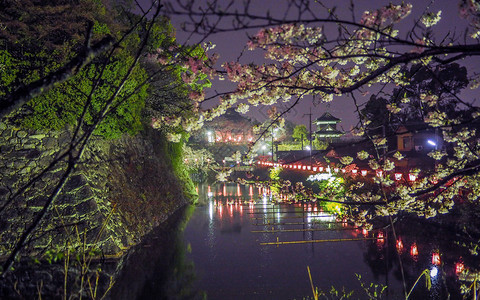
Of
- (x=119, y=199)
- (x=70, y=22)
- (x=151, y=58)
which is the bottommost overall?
(x=119, y=199)

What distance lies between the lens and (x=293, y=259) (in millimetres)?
10609

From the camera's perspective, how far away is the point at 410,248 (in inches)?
452

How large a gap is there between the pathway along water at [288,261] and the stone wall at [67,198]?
4.72 feet

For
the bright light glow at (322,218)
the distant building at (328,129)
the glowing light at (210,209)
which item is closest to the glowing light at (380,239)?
the bright light glow at (322,218)

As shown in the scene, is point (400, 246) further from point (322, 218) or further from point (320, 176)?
point (320, 176)

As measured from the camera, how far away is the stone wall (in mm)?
9031

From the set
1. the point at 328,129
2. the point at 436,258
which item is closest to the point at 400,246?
the point at 436,258

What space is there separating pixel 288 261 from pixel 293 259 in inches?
11.3

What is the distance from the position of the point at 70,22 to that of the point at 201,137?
5194 centimetres

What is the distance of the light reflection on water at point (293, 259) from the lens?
8.49 meters

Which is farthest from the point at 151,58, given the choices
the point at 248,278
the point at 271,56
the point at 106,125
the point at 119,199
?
the point at 248,278

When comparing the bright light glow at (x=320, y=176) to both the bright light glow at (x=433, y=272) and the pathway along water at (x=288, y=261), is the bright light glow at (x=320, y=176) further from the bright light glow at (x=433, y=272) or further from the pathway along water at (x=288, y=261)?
the bright light glow at (x=433, y=272)

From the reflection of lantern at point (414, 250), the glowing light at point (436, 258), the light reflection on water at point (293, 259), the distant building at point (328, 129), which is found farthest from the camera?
the distant building at point (328, 129)

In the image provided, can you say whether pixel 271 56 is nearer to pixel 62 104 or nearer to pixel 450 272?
pixel 62 104
